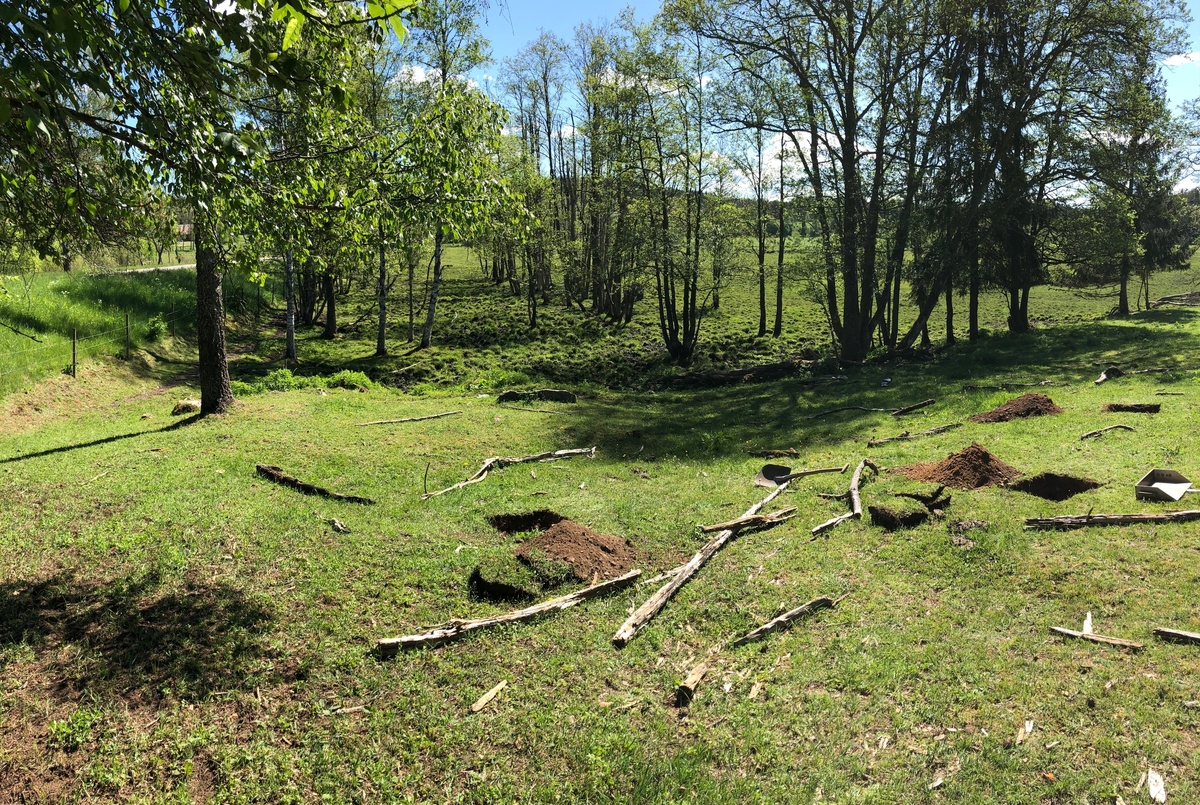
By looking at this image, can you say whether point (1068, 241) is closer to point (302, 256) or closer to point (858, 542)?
point (858, 542)

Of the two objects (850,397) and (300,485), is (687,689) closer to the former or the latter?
(300,485)

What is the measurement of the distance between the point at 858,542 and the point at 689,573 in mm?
2280

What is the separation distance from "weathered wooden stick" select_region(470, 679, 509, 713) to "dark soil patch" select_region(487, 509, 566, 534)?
3613 mm

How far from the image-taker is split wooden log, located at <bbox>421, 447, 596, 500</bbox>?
35.8 ft

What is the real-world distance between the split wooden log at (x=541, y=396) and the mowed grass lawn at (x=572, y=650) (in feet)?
25.3

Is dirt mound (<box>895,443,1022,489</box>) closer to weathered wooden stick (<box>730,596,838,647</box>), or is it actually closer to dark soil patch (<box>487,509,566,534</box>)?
weathered wooden stick (<box>730,596,838,647</box>)

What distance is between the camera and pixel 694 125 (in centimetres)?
2853

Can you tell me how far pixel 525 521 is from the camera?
9.41 metres

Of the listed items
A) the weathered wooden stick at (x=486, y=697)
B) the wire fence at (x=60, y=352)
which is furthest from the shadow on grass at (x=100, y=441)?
the weathered wooden stick at (x=486, y=697)

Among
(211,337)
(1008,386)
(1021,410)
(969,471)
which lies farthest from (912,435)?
(211,337)

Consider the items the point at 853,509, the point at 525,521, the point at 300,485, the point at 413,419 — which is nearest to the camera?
the point at 853,509

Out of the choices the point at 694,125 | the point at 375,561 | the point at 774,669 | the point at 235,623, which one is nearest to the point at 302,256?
the point at 375,561

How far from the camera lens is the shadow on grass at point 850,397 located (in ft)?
48.2

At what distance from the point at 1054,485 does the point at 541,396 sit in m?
13.1
